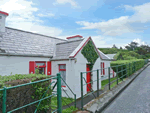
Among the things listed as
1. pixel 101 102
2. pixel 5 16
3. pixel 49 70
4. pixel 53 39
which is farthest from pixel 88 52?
pixel 5 16

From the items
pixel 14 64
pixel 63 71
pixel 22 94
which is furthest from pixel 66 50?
pixel 22 94

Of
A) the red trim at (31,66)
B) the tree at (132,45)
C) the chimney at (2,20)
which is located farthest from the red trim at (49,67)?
the tree at (132,45)

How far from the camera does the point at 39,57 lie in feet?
28.0

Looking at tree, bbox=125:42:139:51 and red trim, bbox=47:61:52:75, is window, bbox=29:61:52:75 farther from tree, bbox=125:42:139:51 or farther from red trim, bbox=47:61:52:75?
tree, bbox=125:42:139:51

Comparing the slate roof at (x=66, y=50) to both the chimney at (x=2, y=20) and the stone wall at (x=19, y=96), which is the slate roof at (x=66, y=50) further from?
the stone wall at (x=19, y=96)

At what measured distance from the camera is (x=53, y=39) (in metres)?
12.4

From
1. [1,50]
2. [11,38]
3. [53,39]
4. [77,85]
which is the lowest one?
[77,85]

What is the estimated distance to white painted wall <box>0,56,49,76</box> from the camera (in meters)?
6.50

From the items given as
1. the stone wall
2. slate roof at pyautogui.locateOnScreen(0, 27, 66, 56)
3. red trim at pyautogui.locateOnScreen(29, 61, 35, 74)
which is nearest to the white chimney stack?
slate roof at pyautogui.locateOnScreen(0, 27, 66, 56)

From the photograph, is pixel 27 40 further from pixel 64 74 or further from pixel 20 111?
pixel 20 111

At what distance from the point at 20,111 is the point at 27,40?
765 cm

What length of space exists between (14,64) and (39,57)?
1934 millimetres

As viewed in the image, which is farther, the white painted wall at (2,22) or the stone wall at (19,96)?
the white painted wall at (2,22)

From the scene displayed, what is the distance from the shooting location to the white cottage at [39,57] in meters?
6.97
